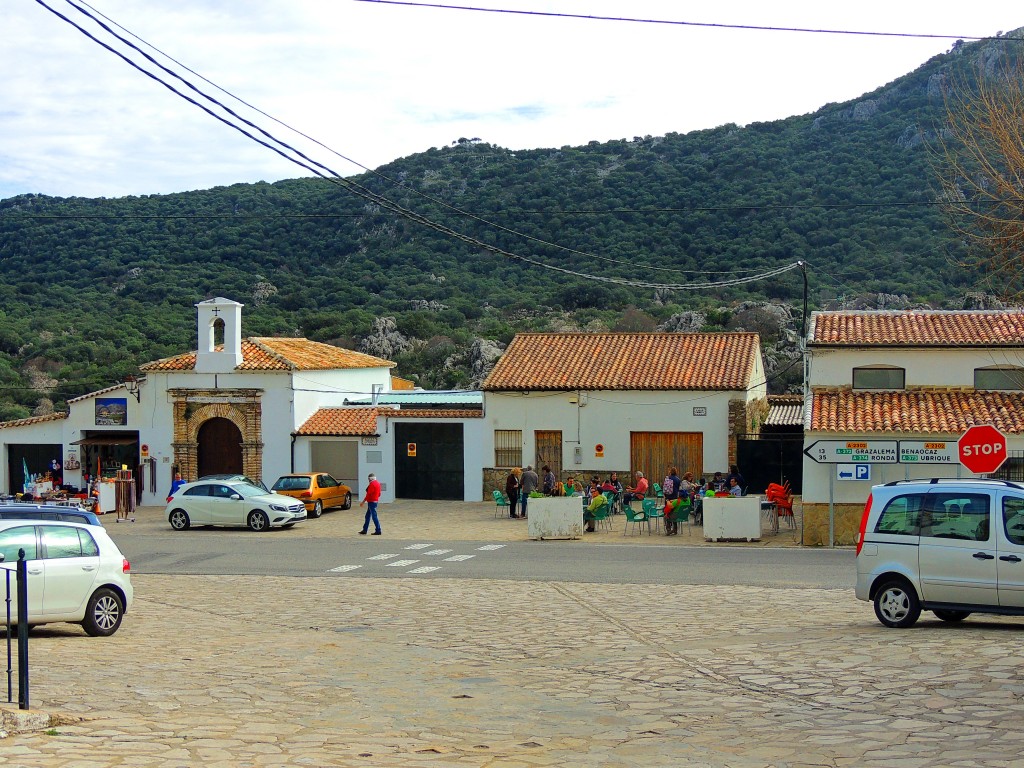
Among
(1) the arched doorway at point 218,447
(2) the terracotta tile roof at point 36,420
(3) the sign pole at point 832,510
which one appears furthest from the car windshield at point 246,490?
(3) the sign pole at point 832,510

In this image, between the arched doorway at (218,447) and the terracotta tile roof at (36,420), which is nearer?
the arched doorway at (218,447)

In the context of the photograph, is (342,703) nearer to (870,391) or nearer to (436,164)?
(870,391)

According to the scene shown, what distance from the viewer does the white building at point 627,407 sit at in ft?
117

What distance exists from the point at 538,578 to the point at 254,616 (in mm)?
6033

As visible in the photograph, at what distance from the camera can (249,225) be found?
268 feet

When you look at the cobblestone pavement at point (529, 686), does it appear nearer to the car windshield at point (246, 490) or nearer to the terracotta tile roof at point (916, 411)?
the terracotta tile roof at point (916, 411)

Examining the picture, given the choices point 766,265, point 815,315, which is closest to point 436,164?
point 766,265

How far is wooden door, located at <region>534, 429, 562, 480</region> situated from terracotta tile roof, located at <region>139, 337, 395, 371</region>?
27.7 feet

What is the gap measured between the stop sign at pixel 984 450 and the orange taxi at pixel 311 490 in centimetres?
2022

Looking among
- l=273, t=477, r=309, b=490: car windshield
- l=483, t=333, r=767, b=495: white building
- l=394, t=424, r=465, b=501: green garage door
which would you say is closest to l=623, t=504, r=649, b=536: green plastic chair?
l=483, t=333, r=767, b=495: white building

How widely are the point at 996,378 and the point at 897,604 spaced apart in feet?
55.8

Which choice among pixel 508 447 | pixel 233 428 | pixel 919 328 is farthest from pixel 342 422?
pixel 919 328

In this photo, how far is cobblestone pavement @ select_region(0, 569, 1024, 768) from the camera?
8164mm

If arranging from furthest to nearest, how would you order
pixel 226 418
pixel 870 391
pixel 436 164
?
pixel 436 164
pixel 226 418
pixel 870 391
